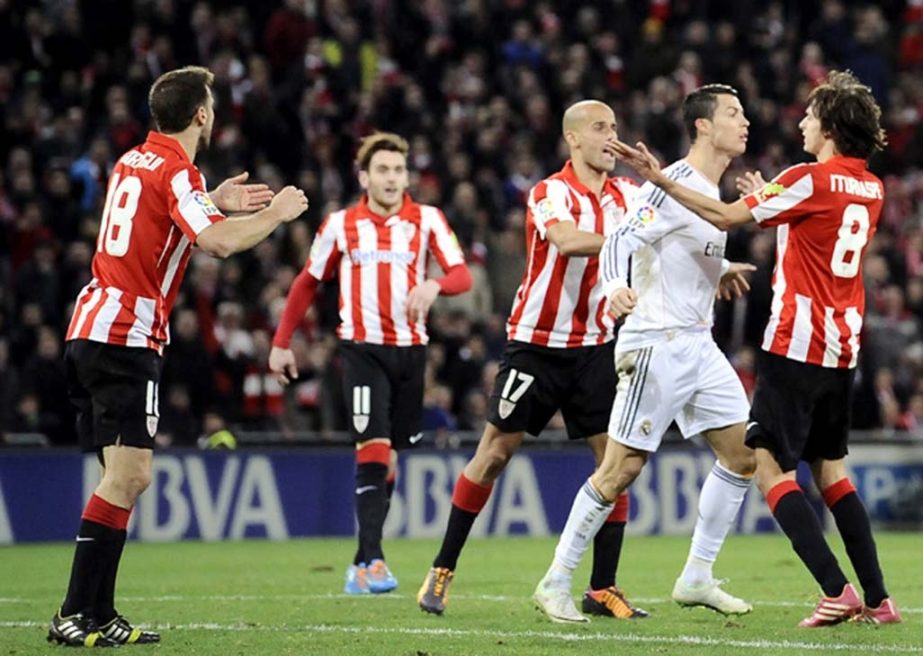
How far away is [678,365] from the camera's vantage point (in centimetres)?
861

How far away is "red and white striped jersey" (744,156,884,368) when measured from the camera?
27.3ft

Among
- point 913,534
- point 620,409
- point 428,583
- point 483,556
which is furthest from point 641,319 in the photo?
point 913,534

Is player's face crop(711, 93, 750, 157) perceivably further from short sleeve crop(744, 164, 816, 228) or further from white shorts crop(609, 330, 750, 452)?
white shorts crop(609, 330, 750, 452)

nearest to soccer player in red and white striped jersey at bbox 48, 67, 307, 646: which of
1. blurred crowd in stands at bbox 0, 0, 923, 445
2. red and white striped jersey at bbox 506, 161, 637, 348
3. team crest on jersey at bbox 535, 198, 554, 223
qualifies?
team crest on jersey at bbox 535, 198, 554, 223

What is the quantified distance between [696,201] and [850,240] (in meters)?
0.79

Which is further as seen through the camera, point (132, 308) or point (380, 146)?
point (380, 146)

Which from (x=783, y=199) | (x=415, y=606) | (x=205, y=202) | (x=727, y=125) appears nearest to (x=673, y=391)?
(x=783, y=199)

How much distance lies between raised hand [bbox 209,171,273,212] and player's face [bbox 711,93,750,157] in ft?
7.28

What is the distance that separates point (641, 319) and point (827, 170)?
111cm

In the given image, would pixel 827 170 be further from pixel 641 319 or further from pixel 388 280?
pixel 388 280

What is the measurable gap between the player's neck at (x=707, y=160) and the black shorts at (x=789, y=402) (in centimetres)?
92

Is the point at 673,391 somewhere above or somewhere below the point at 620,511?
above

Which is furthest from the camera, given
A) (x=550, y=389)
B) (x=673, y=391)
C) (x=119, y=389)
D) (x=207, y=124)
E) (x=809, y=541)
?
(x=550, y=389)

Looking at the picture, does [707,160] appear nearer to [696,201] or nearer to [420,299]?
[696,201]
